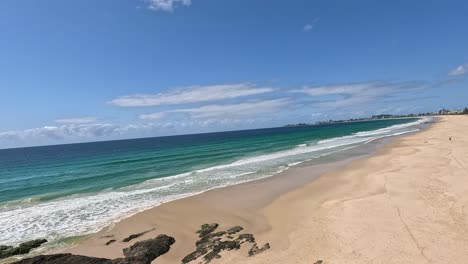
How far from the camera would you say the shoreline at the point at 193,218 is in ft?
35.8

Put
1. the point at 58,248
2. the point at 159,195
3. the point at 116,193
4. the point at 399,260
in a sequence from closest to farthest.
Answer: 1. the point at 399,260
2. the point at 58,248
3. the point at 159,195
4. the point at 116,193

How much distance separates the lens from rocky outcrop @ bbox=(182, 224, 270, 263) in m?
9.40

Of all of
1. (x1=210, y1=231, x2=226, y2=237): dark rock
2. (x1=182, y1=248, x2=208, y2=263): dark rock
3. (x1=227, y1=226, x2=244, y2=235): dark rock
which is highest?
(x1=227, y1=226, x2=244, y2=235): dark rock

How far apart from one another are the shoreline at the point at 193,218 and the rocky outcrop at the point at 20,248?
5.03 feet

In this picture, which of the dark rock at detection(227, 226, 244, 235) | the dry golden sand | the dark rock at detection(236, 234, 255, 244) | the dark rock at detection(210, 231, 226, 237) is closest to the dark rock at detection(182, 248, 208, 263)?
the dry golden sand

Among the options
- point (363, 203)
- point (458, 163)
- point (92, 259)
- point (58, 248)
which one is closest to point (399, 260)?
point (363, 203)

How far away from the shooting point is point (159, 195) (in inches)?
762

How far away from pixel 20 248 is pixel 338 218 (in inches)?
512

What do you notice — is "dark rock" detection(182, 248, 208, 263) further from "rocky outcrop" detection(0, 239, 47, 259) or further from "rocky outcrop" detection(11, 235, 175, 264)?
"rocky outcrop" detection(0, 239, 47, 259)

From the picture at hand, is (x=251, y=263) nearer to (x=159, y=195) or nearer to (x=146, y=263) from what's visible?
(x=146, y=263)

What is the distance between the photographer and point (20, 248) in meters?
11.4

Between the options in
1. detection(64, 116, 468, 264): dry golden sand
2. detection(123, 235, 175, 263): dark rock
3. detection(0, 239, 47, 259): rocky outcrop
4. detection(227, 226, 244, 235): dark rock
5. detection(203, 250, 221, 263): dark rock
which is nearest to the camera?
detection(64, 116, 468, 264): dry golden sand

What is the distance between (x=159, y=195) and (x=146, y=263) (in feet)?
34.1

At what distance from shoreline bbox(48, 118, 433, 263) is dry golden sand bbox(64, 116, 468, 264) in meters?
0.04
